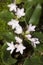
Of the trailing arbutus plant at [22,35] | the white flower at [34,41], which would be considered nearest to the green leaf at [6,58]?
the trailing arbutus plant at [22,35]

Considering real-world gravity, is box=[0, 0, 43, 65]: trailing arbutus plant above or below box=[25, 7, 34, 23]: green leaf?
below

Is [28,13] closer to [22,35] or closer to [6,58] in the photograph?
[22,35]

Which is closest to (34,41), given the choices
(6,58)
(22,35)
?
(22,35)

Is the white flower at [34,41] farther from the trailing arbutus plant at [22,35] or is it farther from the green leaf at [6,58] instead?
the green leaf at [6,58]

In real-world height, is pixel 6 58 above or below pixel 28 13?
below

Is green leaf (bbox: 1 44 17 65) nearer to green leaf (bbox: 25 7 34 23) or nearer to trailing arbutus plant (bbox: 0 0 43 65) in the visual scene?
trailing arbutus plant (bbox: 0 0 43 65)

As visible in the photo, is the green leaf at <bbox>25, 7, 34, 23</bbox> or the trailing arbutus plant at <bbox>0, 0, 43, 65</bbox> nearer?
the trailing arbutus plant at <bbox>0, 0, 43, 65</bbox>

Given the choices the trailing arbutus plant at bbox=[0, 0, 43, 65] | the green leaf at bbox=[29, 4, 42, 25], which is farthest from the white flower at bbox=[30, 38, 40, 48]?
the green leaf at bbox=[29, 4, 42, 25]

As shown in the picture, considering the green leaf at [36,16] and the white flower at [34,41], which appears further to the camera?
the green leaf at [36,16]

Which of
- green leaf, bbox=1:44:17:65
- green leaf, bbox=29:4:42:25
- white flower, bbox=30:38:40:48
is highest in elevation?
green leaf, bbox=29:4:42:25

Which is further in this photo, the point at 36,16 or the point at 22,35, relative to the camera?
the point at 36,16

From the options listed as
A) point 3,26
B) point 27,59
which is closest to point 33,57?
point 27,59
